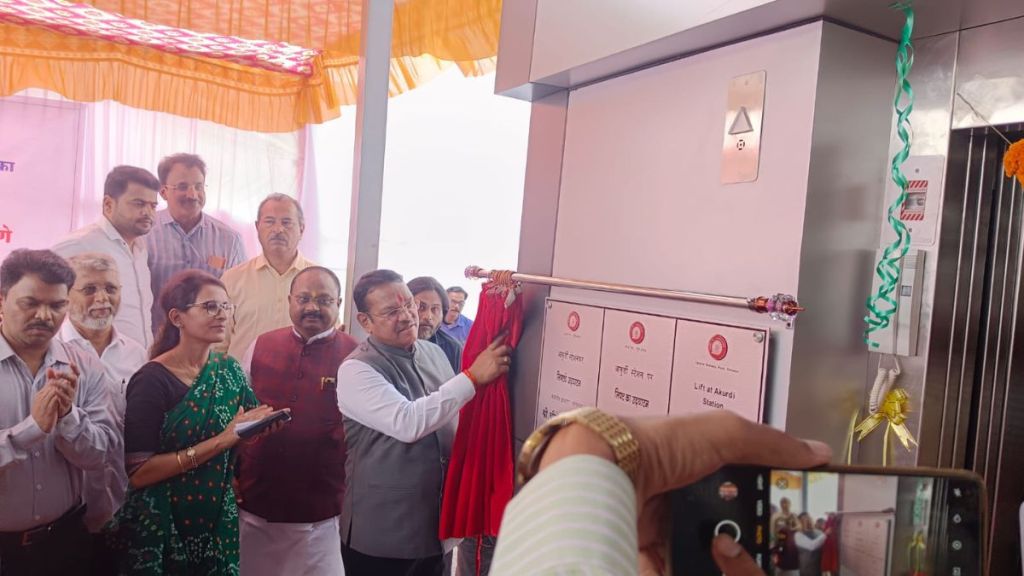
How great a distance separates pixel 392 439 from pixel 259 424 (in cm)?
43

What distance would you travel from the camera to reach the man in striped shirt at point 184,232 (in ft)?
7.06

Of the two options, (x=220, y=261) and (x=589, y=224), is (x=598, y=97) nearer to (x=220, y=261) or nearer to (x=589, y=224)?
(x=589, y=224)

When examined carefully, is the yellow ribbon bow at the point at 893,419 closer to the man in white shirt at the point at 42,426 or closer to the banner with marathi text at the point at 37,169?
the man in white shirt at the point at 42,426

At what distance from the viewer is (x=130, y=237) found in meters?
2.11

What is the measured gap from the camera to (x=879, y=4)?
4.07 feet

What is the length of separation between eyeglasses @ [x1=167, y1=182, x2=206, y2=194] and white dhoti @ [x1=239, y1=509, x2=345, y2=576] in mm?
1031

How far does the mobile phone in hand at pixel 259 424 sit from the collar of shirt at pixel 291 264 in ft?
1.49

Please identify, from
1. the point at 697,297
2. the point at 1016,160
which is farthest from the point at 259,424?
the point at 1016,160

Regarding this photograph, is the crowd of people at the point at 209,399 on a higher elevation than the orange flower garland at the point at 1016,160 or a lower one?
lower

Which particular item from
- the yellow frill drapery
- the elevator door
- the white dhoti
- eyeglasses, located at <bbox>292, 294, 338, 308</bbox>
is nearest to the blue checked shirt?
eyeglasses, located at <bbox>292, 294, 338, 308</bbox>

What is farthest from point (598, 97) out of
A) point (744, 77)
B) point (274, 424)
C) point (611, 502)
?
point (611, 502)

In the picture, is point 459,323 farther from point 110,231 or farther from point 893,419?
point 893,419

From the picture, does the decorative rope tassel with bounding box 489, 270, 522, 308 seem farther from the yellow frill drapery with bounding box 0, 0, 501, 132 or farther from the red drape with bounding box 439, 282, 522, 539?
the yellow frill drapery with bounding box 0, 0, 501, 132

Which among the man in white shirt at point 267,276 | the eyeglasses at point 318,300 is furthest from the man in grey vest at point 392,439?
the man in white shirt at point 267,276
